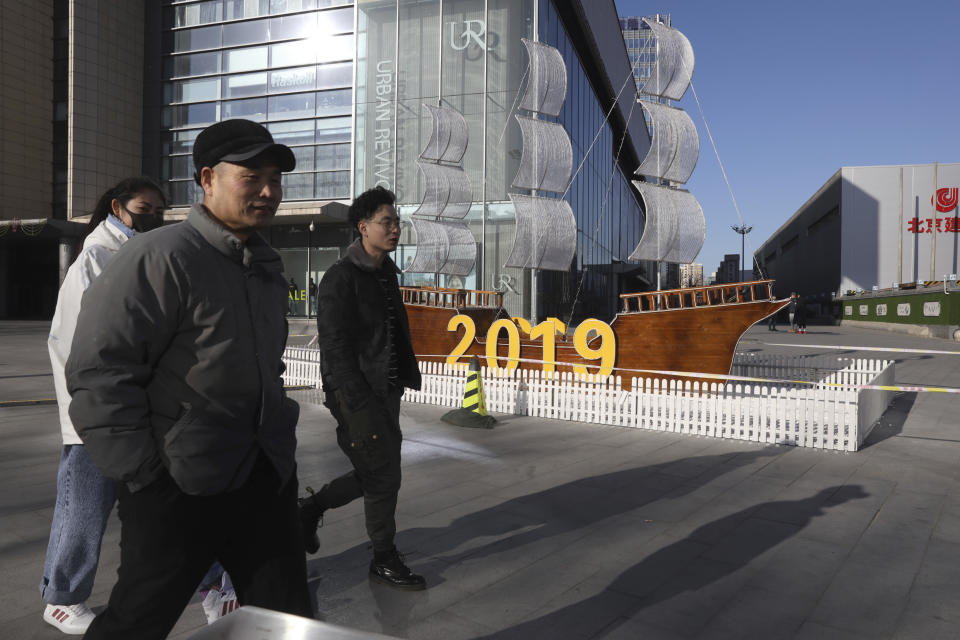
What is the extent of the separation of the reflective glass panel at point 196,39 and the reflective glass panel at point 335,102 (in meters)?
8.20

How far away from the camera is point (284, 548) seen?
186 cm

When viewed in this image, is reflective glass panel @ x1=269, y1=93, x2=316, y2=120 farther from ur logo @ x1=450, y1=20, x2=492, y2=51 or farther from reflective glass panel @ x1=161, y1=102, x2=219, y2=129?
ur logo @ x1=450, y1=20, x2=492, y2=51

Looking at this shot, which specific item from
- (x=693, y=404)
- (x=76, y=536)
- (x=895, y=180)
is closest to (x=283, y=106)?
(x=693, y=404)

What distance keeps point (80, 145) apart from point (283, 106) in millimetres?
12532

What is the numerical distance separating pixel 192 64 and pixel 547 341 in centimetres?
3290

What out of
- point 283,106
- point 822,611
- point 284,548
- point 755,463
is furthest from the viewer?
point 283,106

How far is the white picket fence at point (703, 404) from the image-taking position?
7523mm

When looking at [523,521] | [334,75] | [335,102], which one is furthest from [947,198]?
[523,521]

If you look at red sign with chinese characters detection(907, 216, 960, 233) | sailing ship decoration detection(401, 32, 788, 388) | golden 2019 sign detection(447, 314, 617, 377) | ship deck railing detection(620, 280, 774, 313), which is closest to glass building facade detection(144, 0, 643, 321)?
sailing ship decoration detection(401, 32, 788, 388)

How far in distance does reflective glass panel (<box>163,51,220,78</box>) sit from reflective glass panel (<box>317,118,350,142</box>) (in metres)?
8.10

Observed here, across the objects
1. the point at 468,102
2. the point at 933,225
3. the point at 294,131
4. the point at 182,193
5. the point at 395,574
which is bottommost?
the point at 395,574

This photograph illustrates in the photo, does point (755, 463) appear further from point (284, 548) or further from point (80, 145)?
point (80, 145)

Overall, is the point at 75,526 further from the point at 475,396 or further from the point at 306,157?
the point at 306,157

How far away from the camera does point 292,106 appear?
3166cm
